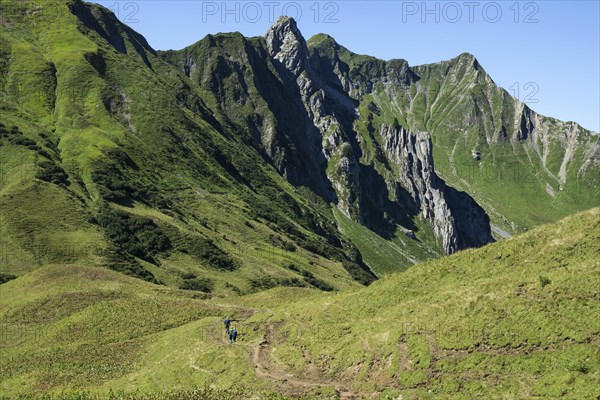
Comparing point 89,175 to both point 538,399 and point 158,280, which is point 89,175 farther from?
point 538,399

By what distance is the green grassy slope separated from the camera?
34.1 m

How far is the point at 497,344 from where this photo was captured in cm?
3606

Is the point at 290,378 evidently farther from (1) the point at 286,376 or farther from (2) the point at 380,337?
(2) the point at 380,337

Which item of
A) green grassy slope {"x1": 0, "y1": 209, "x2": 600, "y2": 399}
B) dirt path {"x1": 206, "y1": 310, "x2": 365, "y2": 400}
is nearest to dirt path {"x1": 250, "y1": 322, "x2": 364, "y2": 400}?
dirt path {"x1": 206, "y1": 310, "x2": 365, "y2": 400}

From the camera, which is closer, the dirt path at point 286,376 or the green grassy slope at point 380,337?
the green grassy slope at point 380,337

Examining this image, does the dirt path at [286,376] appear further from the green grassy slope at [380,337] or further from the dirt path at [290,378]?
the green grassy slope at [380,337]

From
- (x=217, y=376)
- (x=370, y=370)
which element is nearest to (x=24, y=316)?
(x=217, y=376)

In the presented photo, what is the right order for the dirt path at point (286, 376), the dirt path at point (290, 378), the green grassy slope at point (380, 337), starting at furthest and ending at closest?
the dirt path at point (286, 376) < the dirt path at point (290, 378) < the green grassy slope at point (380, 337)

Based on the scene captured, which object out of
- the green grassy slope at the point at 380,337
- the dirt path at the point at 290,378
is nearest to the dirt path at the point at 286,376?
the dirt path at the point at 290,378

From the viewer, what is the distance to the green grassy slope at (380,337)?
34.1 metres

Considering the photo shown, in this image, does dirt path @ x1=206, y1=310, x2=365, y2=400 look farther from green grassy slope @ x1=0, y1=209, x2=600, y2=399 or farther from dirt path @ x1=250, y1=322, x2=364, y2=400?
green grassy slope @ x1=0, y1=209, x2=600, y2=399

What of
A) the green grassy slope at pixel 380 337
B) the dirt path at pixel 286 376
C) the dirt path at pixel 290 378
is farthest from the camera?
the dirt path at pixel 286 376

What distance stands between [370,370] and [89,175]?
498 ft

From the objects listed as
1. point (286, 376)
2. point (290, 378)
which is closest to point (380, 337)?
point (290, 378)
